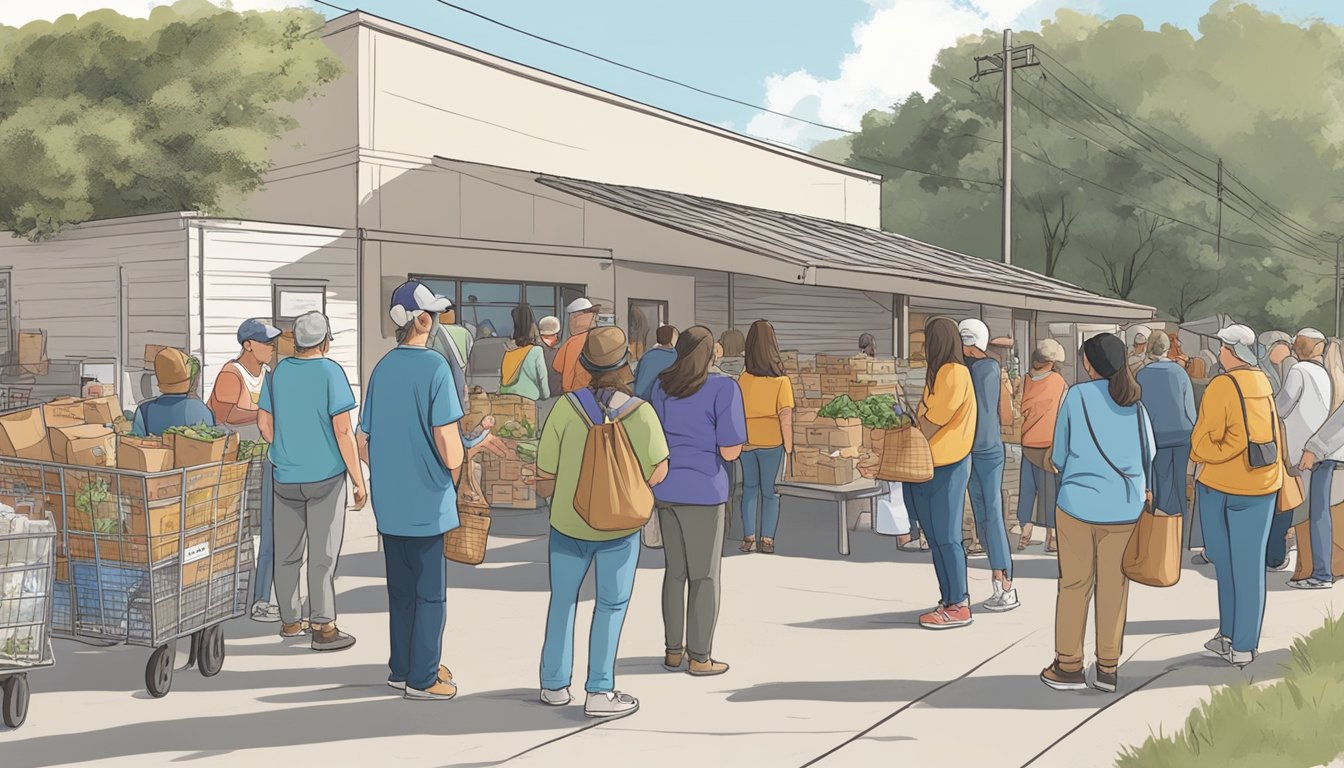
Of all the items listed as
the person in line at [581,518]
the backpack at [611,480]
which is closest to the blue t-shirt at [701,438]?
the person in line at [581,518]

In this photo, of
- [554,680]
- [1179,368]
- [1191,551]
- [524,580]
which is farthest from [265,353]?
[1191,551]

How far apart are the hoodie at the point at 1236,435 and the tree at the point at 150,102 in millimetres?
13616

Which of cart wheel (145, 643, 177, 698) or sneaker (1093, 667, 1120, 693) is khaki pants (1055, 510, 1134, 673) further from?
cart wheel (145, 643, 177, 698)

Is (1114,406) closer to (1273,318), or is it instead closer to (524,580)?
(524,580)

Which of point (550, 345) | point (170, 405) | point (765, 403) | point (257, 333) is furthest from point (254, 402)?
point (550, 345)

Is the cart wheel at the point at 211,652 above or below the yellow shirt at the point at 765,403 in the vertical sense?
below

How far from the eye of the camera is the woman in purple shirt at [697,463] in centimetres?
593

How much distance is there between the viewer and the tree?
666 inches

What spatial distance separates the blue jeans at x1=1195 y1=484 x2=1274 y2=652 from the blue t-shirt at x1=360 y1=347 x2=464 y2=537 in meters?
4.24

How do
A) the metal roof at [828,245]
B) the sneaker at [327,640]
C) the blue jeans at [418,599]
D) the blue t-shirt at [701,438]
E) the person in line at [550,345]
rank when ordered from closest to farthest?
the blue jeans at [418,599], the blue t-shirt at [701,438], the sneaker at [327,640], the person in line at [550,345], the metal roof at [828,245]

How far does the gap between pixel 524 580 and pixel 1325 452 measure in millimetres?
5672

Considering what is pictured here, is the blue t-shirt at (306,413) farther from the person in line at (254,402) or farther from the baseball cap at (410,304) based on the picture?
the person in line at (254,402)

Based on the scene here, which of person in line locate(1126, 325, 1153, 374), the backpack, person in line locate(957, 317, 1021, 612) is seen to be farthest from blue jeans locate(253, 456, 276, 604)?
person in line locate(1126, 325, 1153, 374)

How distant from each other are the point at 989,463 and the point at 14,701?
19.4ft
